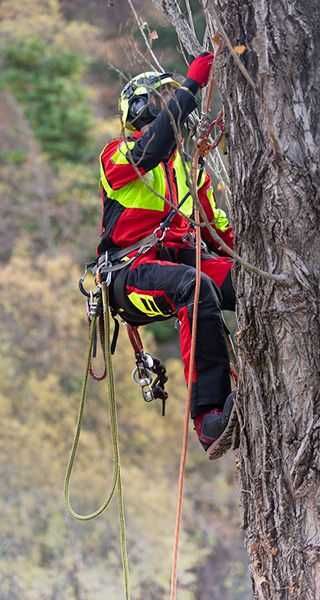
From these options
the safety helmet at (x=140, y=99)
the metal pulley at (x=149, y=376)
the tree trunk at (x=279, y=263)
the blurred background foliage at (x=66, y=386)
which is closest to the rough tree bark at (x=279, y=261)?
the tree trunk at (x=279, y=263)

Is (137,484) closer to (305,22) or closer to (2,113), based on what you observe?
(2,113)

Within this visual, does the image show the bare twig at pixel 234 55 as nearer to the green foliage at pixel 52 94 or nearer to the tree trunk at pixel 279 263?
the tree trunk at pixel 279 263

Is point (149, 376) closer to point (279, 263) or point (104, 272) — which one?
point (104, 272)

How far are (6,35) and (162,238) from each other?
44.9 ft

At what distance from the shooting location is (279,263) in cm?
273

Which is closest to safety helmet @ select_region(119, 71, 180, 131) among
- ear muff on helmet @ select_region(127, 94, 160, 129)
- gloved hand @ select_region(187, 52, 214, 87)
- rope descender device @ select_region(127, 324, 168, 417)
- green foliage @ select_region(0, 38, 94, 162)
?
ear muff on helmet @ select_region(127, 94, 160, 129)

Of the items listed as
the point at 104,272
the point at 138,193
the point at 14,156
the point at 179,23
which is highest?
the point at 14,156

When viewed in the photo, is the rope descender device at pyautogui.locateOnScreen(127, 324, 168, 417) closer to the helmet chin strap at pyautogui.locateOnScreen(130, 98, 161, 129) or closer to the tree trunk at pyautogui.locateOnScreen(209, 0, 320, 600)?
the helmet chin strap at pyautogui.locateOnScreen(130, 98, 161, 129)

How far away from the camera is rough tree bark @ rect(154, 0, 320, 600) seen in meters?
2.64

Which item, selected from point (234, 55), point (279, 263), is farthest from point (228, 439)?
point (234, 55)

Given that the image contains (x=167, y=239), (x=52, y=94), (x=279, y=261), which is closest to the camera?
(x=279, y=261)

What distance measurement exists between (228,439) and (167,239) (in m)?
0.96

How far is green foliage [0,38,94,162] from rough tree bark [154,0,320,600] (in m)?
13.4

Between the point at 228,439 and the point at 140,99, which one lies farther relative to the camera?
the point at 140,99
